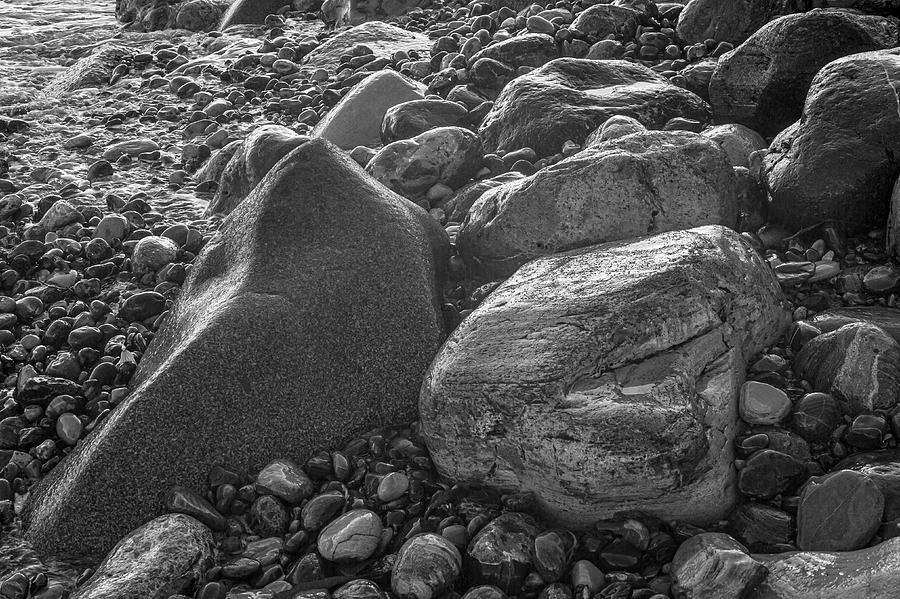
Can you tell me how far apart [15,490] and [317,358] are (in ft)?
4.72

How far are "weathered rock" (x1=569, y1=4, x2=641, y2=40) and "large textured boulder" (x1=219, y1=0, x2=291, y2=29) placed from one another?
4.74 metres

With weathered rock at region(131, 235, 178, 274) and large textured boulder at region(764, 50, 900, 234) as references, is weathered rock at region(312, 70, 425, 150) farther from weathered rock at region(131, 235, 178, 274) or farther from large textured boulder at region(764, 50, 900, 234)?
large textured boulder at region(764, 50, 900, 234)

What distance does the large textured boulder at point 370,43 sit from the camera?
8.26m

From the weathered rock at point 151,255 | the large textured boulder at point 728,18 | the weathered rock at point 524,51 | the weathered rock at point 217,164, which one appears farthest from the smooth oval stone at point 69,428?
the large textured boulder at point 728,18

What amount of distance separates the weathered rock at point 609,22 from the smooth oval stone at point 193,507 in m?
5.33

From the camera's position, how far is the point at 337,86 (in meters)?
7.41

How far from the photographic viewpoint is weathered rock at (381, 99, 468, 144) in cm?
568

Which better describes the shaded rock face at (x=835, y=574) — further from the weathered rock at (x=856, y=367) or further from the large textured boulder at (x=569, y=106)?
the large textured boulder at (x=569, y=106)

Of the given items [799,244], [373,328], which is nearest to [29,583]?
[373,328]

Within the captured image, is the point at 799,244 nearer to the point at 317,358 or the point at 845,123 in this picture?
the point at 845,123

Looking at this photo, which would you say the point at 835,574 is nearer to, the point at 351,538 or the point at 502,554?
the point at 502,554

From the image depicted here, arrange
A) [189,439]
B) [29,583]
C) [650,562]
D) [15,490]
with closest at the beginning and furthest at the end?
[650,562]
[29,583]
[189,439]
[15,490]

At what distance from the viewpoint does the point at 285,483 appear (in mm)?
3283

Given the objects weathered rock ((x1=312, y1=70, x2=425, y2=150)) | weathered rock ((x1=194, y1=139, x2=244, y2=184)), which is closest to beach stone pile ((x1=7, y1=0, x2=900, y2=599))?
weathered rock ((x1=312, y1=70, x2=425, y2=150))
